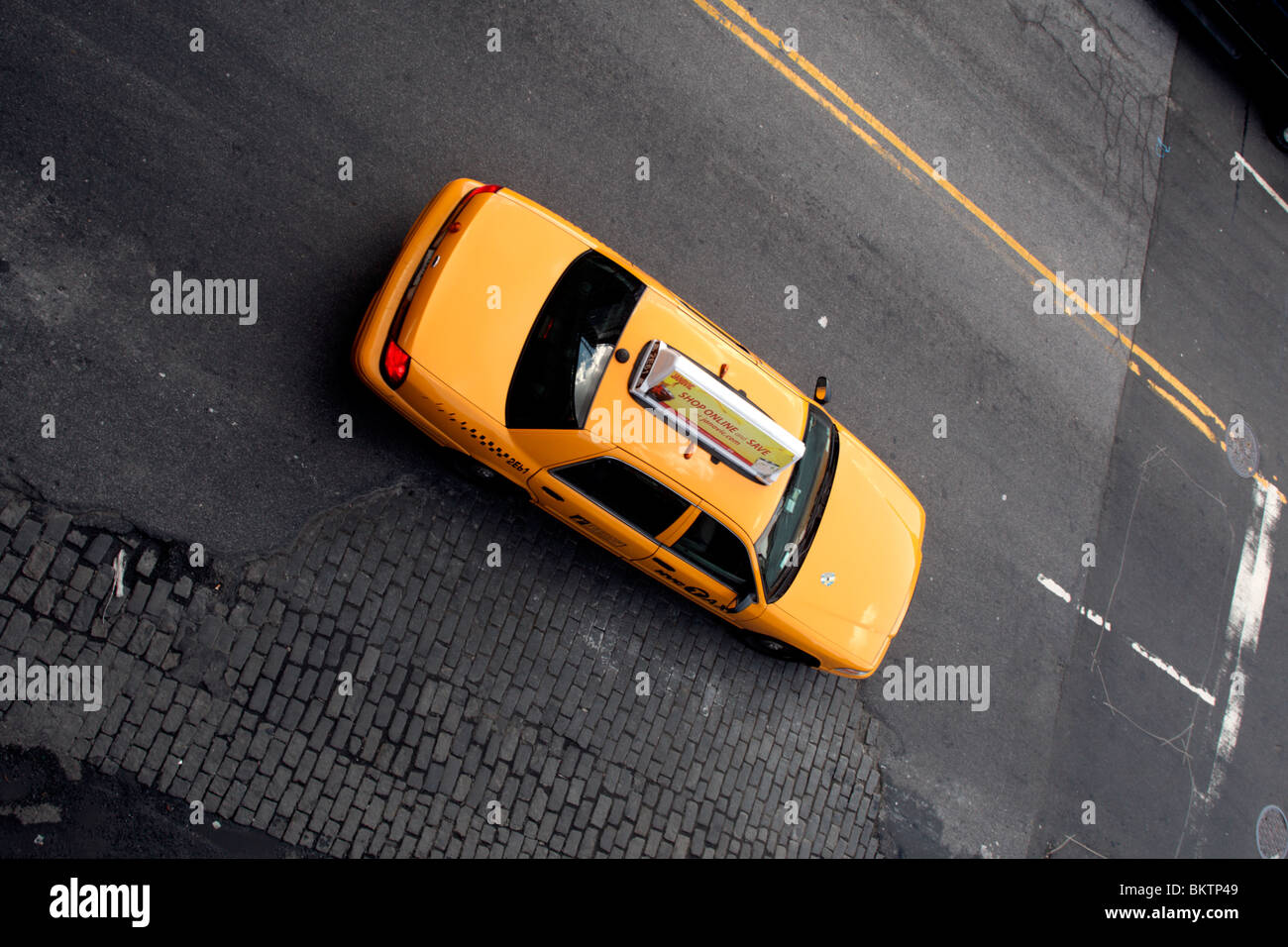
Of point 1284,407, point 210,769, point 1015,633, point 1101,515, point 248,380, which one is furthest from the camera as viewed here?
point 1284,407

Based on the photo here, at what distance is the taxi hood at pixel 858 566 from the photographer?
21.9 feet

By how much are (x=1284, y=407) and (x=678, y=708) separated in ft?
30.6

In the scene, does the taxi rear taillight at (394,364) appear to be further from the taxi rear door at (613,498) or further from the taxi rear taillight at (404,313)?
the taxi rear door at (613,498)

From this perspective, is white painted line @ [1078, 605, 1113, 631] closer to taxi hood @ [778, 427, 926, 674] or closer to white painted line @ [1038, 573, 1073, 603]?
white painted line @ [1038, 573, 1073, 603]

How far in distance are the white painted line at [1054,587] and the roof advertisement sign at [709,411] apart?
4.45m

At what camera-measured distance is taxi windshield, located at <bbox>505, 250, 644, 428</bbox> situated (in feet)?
18.5

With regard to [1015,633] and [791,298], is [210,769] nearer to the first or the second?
[791,298]

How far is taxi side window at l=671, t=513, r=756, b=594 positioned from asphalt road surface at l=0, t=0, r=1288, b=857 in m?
2.42

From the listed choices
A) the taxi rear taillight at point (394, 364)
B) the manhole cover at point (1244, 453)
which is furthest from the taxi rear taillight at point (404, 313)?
the manhole cover at point (1244, 453)

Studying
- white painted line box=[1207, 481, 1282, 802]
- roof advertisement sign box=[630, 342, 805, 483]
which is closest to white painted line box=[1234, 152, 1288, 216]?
white painted line box=[1207, 481, 1282, 802]

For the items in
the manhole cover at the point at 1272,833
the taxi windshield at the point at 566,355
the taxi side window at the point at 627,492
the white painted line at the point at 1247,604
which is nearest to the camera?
the taxi windshield at the point at 566,355
